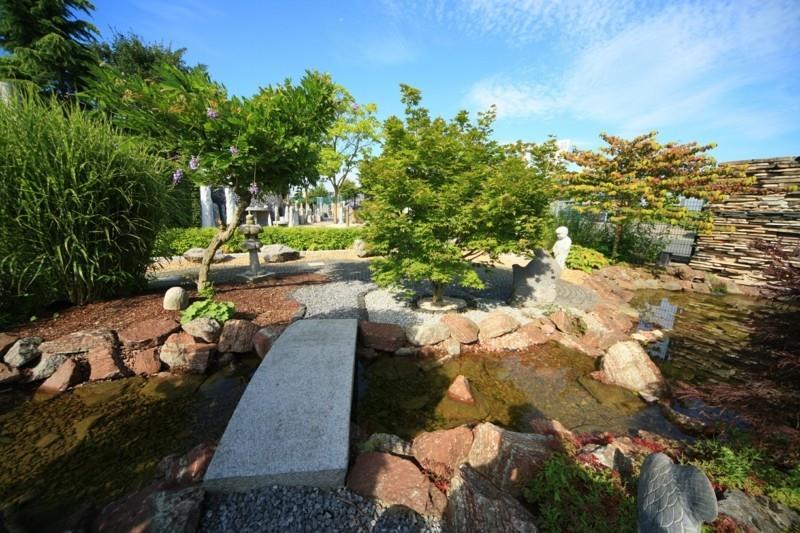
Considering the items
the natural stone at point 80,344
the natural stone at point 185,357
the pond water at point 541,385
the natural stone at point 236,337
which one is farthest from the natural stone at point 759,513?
the natural stone at point 80,344

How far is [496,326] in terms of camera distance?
4852 millimetres

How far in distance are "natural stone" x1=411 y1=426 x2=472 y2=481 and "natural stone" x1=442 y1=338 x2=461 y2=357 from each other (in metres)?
1.86

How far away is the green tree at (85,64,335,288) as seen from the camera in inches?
175

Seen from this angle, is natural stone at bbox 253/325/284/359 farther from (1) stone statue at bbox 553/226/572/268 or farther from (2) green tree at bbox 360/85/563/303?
(1) stone statue at bbox 553/226/572/268

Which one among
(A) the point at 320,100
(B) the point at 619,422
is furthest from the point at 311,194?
(B) the point at 619,422

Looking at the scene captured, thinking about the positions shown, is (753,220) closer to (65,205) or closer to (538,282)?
(538,282)

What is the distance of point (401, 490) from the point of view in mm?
1953

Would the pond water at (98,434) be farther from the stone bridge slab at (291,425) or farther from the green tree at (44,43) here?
the green tree at (44,43)

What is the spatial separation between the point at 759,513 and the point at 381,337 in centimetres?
358

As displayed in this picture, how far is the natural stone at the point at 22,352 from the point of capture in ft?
11.0

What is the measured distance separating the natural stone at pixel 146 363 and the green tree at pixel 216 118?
9.07ft

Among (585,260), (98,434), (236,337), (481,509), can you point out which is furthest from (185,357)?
(585,260)

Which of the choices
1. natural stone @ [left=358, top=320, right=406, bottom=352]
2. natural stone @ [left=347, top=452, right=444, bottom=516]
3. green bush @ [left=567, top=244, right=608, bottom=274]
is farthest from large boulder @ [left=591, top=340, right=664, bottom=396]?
green bush @ [left=567, top=244, right=608, bottom=274]

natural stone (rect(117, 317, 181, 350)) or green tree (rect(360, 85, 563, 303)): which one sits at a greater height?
green tree (rect(360, 85, 563, 303))
